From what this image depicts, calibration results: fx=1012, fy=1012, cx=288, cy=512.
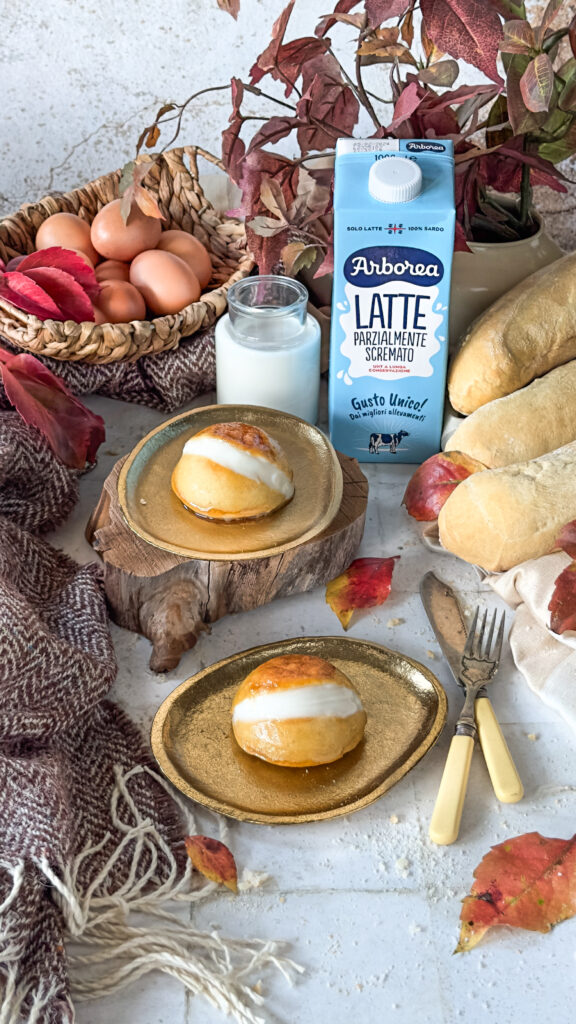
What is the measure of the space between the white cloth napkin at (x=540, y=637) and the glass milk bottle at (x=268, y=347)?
29 centimetres

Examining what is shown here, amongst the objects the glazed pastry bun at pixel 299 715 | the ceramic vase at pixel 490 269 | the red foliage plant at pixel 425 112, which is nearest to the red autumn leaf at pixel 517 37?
the red foliage plant at pixel 425 112

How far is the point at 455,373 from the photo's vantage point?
101 cm

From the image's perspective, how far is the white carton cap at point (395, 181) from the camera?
2.95 ft

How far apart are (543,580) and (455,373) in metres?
0.26

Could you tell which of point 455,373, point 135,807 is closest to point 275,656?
point 135,807

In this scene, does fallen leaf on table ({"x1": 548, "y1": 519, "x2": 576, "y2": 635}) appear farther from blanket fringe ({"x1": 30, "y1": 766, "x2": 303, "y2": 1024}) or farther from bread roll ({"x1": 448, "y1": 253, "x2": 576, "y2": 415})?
blanket fringe ({"x1": 30, "y1": 766, "x2": 303, "y2": 1024})

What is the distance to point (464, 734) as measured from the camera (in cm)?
74

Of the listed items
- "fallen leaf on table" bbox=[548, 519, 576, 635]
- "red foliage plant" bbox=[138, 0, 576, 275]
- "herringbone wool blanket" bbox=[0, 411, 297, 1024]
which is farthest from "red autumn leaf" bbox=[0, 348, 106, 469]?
"fallen leaf on table" bbox=[548, 519, 576, 635]

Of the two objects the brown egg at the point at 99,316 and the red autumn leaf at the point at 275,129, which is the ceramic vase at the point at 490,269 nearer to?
the red autumn leaf at the point at 275,129

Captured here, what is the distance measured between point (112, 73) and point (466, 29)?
22.1 inches

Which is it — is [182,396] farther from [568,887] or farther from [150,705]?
[568,887]

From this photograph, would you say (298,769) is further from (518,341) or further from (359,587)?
(518,341)

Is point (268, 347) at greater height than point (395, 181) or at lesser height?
Result: lesser

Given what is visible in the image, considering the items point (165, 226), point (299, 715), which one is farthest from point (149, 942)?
point (165, 226)
